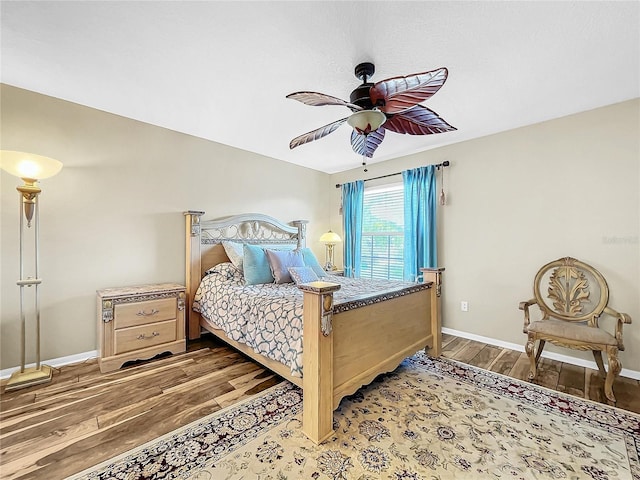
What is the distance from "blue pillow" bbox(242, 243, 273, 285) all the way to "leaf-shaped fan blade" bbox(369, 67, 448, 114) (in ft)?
6.76

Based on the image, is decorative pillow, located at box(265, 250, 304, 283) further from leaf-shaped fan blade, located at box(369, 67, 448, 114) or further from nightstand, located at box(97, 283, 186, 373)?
leaf-shaped fan blade, located at box(369, 67, 448, 114)

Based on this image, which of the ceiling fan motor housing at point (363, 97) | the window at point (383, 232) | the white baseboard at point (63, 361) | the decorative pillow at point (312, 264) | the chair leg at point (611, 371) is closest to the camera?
the ceiling fan motor housing at point (363, 97)

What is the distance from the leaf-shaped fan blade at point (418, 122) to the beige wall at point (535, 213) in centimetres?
164

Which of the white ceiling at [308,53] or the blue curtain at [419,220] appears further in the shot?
the blue curtain at [419,220]

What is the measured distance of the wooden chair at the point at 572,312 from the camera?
217 centimetres

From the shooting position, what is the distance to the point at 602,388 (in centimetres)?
221

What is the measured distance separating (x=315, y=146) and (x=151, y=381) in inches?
126

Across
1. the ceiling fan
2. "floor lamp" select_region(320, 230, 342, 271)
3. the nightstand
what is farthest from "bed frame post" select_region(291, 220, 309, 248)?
the ceiling fan

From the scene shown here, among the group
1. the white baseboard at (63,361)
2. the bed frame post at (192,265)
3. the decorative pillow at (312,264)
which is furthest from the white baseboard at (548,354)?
the white baseboard at (63,361)

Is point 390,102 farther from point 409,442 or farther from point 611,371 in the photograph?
point 611,371

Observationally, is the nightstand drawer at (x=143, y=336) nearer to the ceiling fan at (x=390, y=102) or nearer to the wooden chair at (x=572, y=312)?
the ceiling fan at (x=390, y=102)

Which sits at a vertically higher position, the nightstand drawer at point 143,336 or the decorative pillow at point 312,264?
the decorative pillow at point 312,264

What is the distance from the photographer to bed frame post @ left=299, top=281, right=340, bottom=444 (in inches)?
62.7

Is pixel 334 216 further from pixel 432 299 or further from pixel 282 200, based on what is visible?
pixel 432 299
